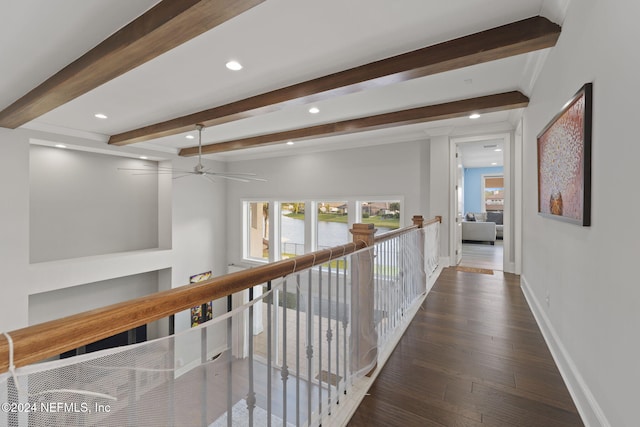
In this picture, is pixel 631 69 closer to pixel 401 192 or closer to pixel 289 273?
pixel 289 273

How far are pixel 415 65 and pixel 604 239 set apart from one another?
176cm

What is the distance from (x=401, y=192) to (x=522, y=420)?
4.07 meters

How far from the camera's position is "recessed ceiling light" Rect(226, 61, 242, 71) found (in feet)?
8.25

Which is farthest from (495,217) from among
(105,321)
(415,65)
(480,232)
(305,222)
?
(105,321)

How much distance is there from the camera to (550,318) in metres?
2.24

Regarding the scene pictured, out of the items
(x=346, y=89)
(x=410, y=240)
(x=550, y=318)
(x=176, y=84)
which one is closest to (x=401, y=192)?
(x=410, y=240)

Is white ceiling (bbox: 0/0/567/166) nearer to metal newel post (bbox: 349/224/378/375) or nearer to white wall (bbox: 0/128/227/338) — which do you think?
white wall (bbox: 0/128/227/338)

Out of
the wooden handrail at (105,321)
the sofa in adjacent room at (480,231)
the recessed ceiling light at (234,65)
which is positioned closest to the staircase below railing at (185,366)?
the wooden handrail at (105,321)

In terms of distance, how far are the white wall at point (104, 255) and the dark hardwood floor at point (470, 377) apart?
5.08 m

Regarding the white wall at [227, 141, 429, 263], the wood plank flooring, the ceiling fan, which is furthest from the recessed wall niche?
the wood plank flooring

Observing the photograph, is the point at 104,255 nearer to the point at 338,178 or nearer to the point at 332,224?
the point at 332,224

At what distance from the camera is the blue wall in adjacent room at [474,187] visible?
33.1 ft

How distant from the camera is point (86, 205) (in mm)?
5465

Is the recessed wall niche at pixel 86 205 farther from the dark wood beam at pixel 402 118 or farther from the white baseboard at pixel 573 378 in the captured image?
the white baseboard at pixel 573 378
